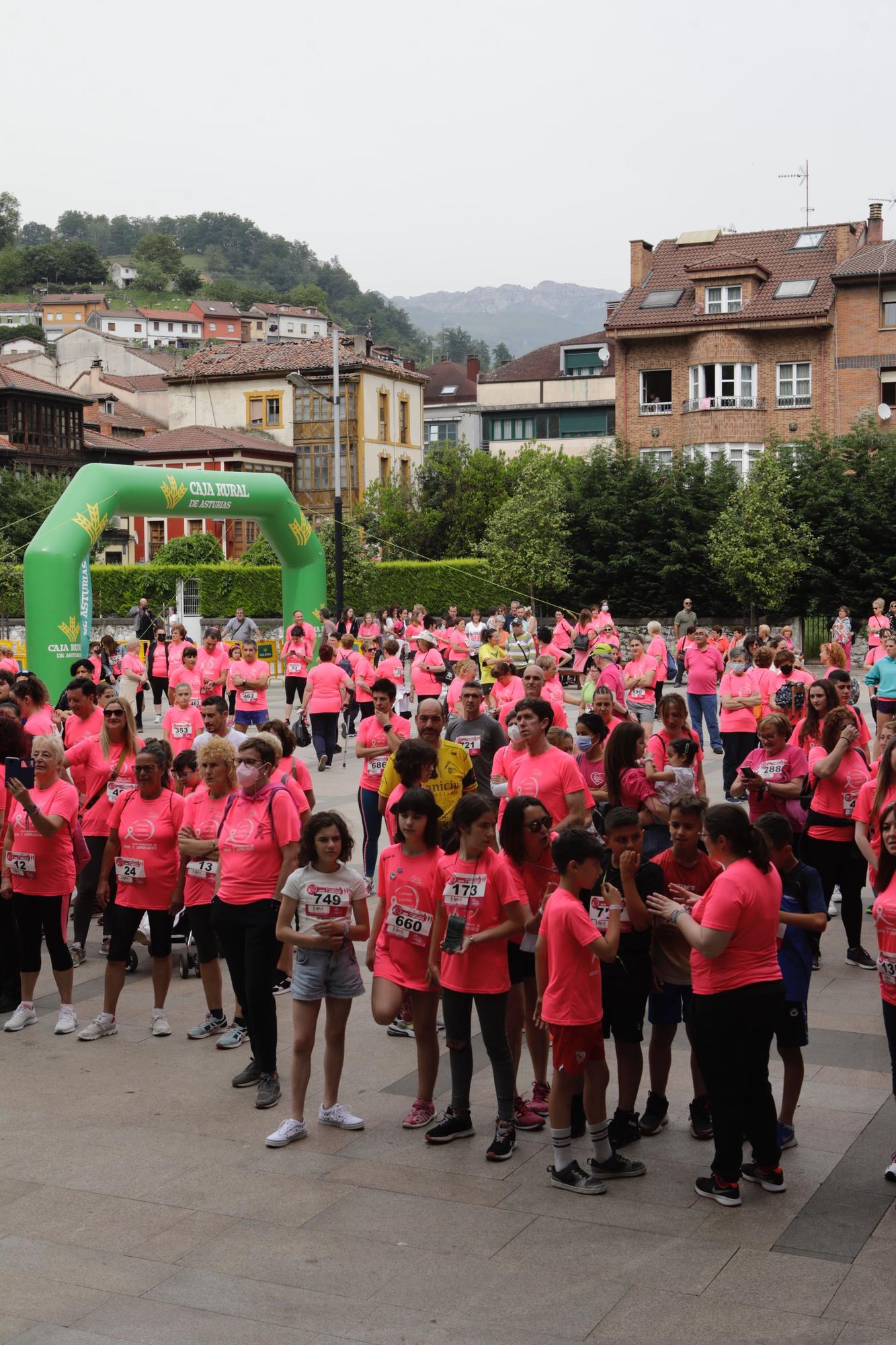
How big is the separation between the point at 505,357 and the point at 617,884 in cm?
18210

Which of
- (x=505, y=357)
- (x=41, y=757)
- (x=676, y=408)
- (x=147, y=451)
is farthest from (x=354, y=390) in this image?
(x=505, y=357)

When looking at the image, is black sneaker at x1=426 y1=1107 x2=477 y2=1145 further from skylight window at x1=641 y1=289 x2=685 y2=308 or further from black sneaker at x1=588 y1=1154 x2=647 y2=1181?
skylight window at x1=641 y1=289 x2=685 y2=308

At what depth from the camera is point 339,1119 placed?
21.1 feet

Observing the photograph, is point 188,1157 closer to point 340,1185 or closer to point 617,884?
point 340,1185

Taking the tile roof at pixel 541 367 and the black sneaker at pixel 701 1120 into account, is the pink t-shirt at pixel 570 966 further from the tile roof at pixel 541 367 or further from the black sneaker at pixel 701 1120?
the tile roof at pixel 541 367

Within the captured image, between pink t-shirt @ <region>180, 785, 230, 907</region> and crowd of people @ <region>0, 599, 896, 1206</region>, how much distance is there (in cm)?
1

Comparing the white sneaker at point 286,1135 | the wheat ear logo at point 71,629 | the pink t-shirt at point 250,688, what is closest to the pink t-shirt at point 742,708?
the pink t-shirt at point 250,688

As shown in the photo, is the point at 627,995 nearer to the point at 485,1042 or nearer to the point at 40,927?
the point at 485,1042

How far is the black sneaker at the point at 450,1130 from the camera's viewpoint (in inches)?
245

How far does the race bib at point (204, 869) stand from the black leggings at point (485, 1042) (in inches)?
76.1

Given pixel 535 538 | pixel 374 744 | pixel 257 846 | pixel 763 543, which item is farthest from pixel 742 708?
pixel 535 538

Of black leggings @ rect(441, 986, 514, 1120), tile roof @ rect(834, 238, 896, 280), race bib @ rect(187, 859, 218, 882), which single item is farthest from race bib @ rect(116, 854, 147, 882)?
tile roof @ rect(834, 238, 896, 280)

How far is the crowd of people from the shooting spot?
5.63 metres

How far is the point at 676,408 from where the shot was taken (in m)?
49.6
